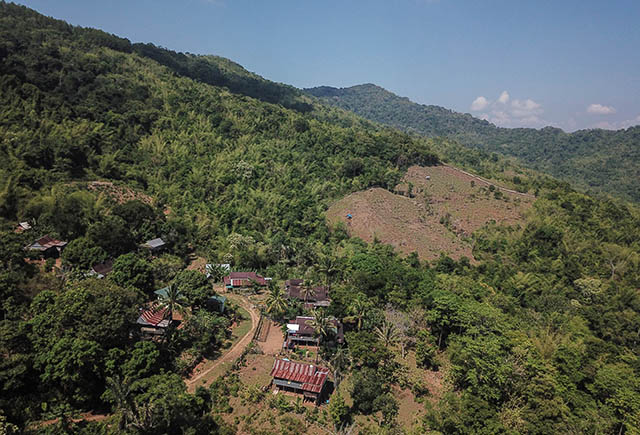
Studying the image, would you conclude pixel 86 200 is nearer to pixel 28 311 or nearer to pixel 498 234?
pixel 28 311

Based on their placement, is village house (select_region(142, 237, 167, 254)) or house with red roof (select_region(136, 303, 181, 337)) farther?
village house (select_region(142, 237, 167, 254))

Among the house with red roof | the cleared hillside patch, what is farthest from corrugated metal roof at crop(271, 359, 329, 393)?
the cleared hillside patch

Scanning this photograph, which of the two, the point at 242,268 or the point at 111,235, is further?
the point at 242,268

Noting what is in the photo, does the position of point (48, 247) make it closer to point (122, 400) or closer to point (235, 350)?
point (235, 350)

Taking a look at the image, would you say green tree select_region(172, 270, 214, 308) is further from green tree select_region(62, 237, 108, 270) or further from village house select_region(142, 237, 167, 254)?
village house select_region(142, 237, 167, 254)

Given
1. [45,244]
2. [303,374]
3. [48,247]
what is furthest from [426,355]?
[45,244]

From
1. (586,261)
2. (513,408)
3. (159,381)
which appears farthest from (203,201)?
(586,261)
